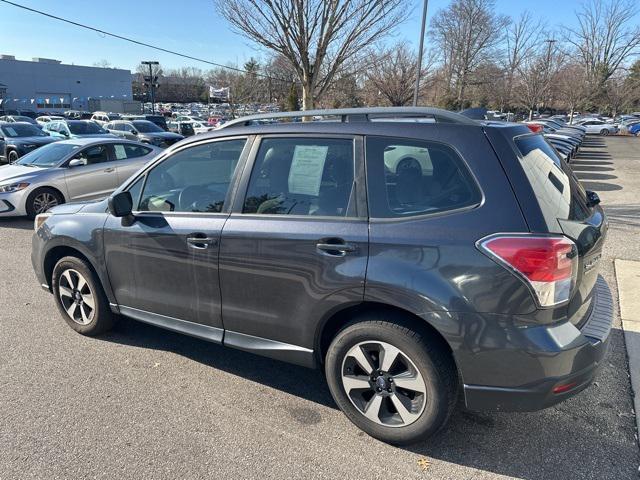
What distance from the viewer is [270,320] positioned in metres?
2.88

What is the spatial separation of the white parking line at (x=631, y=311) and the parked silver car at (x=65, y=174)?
837 centimetres

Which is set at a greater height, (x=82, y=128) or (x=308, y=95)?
(x=308, y=95)

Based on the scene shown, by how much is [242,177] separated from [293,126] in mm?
473

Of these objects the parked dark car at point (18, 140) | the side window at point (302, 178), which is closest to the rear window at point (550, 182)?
the side window at point (302, 178)

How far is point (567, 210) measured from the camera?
8.11 feet

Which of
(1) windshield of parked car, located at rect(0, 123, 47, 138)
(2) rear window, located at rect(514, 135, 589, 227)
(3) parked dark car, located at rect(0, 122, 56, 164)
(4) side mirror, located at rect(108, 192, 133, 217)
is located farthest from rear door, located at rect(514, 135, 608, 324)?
(1) windshield of parked car, located at rect(0, 123, 47, 138)

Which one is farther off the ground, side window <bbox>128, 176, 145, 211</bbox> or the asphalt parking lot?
side window <bbox>128, 176, 145, 211</bbox>

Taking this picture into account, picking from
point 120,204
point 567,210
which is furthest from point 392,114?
point 120,204

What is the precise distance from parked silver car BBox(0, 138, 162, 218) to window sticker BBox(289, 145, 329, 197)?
23.1 ft

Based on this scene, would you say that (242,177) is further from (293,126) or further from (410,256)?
(410,256)

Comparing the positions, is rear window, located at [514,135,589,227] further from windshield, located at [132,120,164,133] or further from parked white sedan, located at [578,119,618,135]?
parked white sedan, located at [578,119,618,135]

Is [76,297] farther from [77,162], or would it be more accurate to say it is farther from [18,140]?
[18,140]

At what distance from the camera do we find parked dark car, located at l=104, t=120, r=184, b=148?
20.2 meters

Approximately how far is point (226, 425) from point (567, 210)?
234cm
